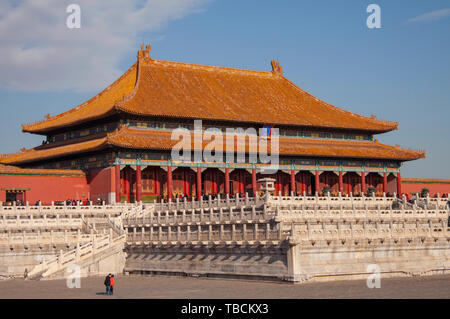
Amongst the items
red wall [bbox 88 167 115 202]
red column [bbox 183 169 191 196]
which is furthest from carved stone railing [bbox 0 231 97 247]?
red column [bbox 183 169 191 196]

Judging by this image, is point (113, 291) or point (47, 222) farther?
point (47, 222)

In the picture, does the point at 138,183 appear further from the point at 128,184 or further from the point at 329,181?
the point at 329,181

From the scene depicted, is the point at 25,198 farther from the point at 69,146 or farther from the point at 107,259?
the point at 107,259

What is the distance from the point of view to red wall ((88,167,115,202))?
187 feet

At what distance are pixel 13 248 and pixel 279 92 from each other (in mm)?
37458

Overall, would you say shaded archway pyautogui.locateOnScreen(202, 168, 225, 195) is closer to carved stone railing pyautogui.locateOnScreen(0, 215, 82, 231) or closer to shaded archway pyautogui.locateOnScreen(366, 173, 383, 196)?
shaded archway pyautogui.locateOnScreen(366, 173, 383, 196)

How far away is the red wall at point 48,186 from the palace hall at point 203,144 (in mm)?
428

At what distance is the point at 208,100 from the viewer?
67.1m

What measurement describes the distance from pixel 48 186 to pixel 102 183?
3830 mm

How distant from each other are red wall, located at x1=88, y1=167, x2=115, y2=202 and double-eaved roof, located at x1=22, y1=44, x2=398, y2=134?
4818 millimetres

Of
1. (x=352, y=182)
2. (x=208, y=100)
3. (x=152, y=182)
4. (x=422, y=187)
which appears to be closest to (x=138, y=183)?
(x=152, y=182)
